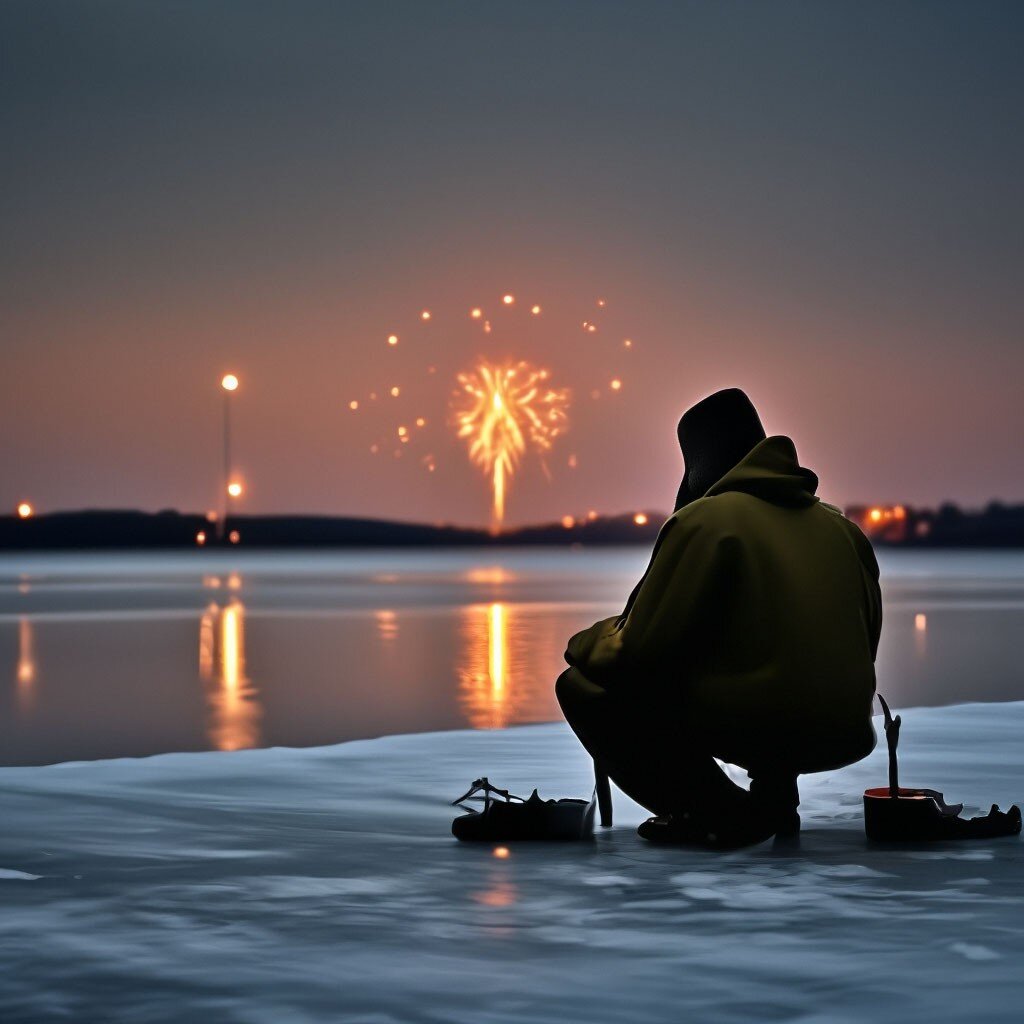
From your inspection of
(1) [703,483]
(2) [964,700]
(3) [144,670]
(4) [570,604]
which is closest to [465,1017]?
(1) [703,483]

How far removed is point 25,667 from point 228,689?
14.9ft

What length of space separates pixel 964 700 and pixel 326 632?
15.1 meters

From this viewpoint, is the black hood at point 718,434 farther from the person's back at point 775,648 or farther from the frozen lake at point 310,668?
the frozen lake at point 310,668

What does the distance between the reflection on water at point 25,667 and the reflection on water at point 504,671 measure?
405 centimetres

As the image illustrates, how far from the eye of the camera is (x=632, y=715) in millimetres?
6293

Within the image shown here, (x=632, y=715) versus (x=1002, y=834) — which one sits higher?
(x=632, y=715)

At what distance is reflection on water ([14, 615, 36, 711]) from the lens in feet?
54.9

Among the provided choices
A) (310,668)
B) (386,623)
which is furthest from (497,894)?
(386,623)

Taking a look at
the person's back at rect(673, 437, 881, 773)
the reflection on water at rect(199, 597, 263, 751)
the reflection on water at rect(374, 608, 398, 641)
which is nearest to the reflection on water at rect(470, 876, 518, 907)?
the person's back at rect(673, 437, 881, 773)

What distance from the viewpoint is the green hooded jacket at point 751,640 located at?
20.1 feet

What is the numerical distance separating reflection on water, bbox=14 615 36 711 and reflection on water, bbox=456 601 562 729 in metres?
4.05

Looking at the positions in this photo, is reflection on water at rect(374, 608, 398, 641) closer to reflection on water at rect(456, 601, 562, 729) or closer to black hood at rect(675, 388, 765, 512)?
reflection on water at rect(456, 601, 562, 729)

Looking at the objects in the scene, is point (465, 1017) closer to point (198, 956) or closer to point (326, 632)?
point (198, 956)

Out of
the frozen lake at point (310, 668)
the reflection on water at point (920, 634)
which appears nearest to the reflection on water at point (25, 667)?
the frozen lake at point (310, 668)
